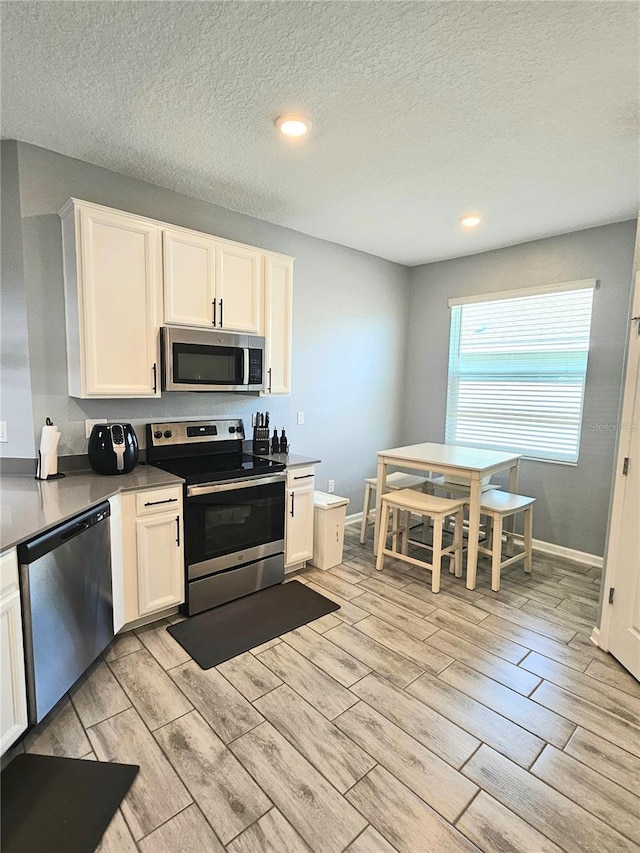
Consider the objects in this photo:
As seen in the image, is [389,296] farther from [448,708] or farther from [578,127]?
[448,708]

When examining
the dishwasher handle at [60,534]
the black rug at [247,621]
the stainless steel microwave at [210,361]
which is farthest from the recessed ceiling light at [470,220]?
the dishwasher handle at [60,534]

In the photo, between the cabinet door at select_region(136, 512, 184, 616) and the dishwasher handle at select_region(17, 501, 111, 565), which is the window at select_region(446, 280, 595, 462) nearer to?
the cabinet door at select_region(136, 512, 184, 616)

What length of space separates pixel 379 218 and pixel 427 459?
195cm

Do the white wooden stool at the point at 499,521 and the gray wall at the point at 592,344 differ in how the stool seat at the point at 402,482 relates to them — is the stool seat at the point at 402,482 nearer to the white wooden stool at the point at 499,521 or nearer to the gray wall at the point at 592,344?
the white wooden stool at the point at 499,521

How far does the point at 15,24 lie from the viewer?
5.04 ft

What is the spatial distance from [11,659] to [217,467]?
4.79ft

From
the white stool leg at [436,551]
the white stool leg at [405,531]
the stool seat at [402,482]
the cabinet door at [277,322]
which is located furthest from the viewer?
the stool seat at [402,482]

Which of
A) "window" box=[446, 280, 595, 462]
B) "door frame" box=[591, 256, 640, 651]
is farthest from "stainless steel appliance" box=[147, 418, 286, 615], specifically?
"window" box=[446, 280, 595, 462]

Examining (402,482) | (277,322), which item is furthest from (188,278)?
(402,482)

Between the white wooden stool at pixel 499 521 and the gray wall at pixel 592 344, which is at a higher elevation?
the gray wall at pixel 592 344

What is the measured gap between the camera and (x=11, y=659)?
62.5 inches

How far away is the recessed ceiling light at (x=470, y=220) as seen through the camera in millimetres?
3285

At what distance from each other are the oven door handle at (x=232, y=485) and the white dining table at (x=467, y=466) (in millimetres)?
971

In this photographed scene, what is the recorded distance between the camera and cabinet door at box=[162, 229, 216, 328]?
104 inches
